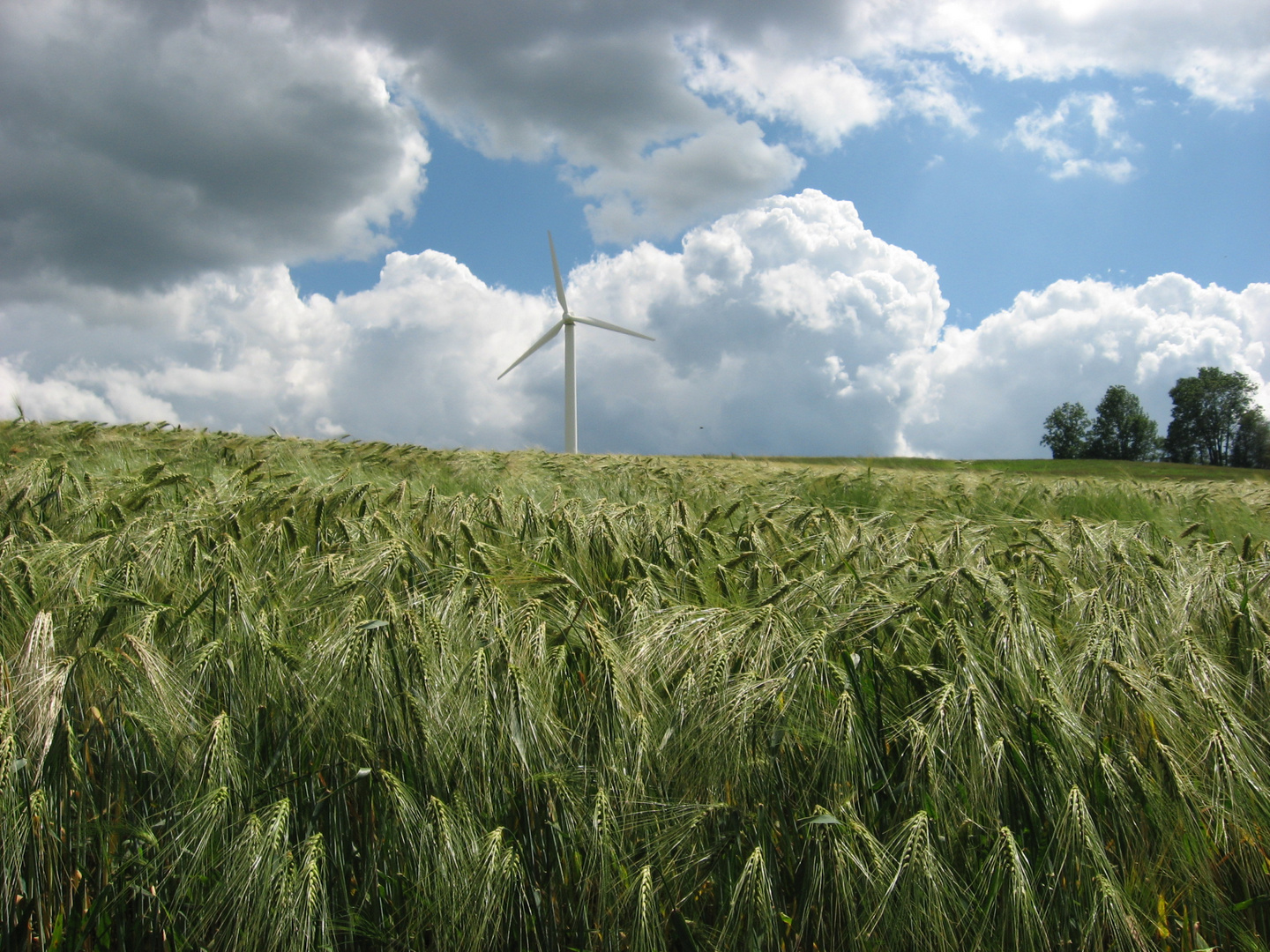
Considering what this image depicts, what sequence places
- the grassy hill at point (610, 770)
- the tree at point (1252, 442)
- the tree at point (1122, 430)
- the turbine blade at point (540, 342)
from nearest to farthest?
the grassy hill at point (610, 770)
the turbine blade at point (540, 342)
the tree at point (1252, 442)
the tree at point (1122, 430)

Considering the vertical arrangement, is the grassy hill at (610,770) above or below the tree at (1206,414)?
below

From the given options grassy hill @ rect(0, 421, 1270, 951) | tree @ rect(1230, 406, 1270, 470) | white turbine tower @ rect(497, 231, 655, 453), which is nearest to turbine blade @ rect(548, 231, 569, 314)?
white turbine tower @ rect(497, 231, 655, 453)

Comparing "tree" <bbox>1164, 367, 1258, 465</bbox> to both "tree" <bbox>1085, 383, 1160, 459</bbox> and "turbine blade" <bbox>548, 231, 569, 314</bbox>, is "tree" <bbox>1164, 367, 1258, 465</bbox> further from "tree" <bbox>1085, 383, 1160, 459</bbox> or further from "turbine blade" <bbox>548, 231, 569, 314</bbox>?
"turbine blade" <bbox>548, 231, 569, 314</bbox>

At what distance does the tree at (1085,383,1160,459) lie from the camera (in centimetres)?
7131

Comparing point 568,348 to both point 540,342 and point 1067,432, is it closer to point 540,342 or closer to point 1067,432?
point 540,342

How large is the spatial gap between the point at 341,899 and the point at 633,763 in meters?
1.06

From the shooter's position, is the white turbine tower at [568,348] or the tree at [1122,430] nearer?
the white turbine tower at [568,348]

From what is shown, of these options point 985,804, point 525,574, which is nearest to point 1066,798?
point 985,804

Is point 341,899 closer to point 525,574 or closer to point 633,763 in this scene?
point 633,763

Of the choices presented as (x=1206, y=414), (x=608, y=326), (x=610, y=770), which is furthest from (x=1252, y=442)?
(x=610, y=770)

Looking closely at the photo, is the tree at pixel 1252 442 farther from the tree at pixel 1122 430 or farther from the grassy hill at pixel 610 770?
the grassy hill at pixel 610 770

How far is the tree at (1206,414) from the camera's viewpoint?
6631cm

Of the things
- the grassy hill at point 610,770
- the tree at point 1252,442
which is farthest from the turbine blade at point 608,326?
the tree at point 1252,442

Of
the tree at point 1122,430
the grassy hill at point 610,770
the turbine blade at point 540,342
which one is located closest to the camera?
the grassy hill at point 610,770
